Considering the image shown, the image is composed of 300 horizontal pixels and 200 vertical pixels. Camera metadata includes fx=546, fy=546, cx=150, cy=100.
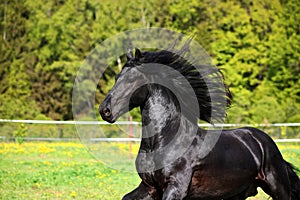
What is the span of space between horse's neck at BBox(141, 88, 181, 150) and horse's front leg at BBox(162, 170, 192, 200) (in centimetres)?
34

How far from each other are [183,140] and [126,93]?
2.44 ft

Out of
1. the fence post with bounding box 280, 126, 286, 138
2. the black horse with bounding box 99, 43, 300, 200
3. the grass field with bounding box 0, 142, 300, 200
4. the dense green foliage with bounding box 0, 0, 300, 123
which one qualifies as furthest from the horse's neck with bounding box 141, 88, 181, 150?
the dense green foliage with bounding box 0, 0, 300, 123

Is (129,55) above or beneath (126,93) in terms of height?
above

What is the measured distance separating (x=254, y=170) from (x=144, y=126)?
1.42 meters

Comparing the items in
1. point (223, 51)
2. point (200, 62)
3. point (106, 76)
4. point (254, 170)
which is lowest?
point (106, 76)

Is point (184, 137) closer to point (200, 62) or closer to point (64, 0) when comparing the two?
point (200, 62)

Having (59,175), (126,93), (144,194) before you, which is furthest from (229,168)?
(59,175)

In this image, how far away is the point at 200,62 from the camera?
5844 mm

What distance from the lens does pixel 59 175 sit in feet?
39.4

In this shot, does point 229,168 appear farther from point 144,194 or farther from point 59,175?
point 59,175

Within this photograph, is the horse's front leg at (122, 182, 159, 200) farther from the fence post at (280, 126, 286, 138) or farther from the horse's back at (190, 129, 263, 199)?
the fence post at (280, 126, 286, 138)

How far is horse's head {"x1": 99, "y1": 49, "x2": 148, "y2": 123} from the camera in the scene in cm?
498

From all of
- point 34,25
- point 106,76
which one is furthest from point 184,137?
point 34,25

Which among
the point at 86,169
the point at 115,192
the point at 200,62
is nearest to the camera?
the point at 200,62
